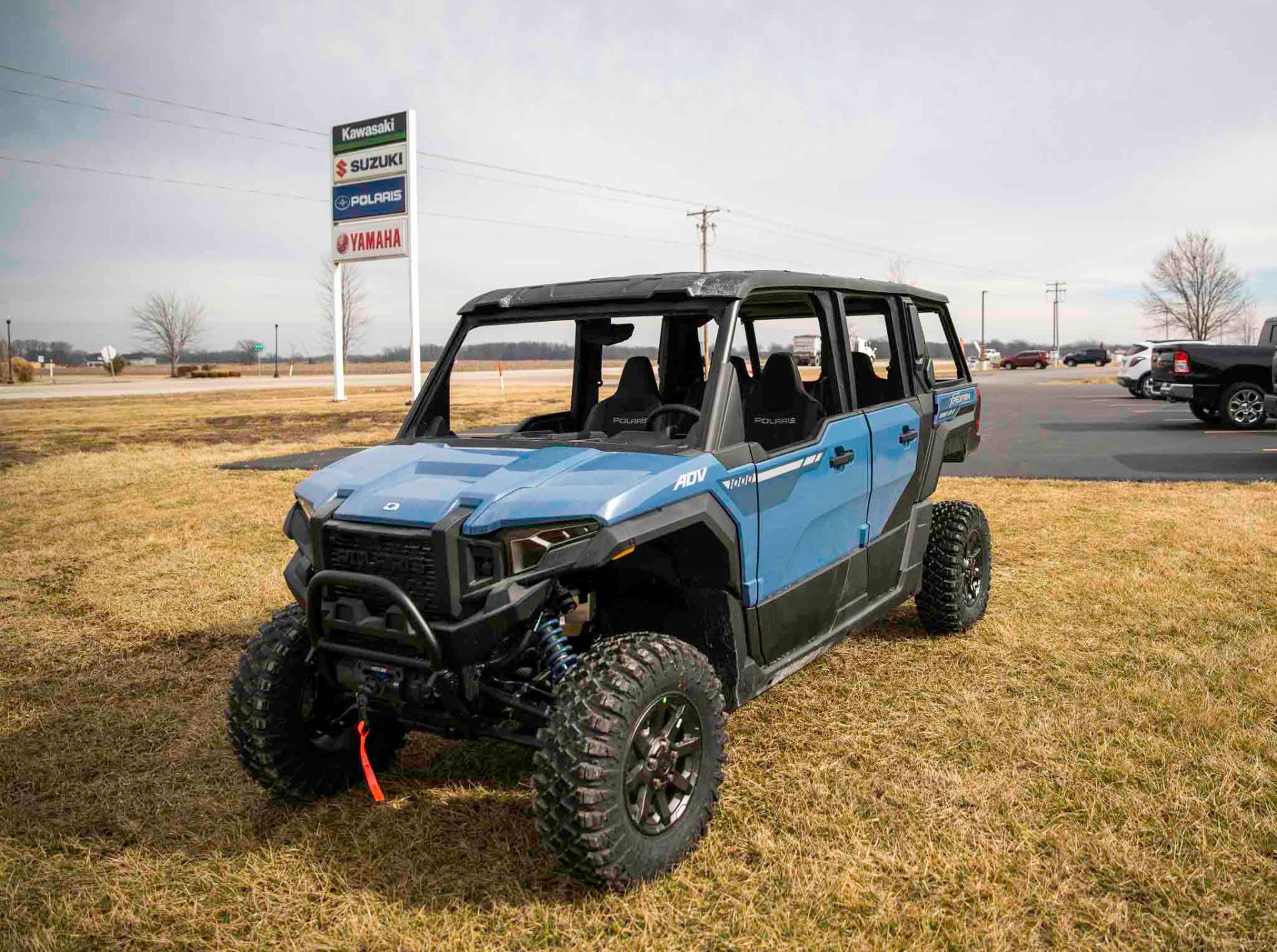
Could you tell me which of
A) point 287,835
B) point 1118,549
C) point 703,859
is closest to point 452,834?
point 287,835

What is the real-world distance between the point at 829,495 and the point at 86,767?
3.36 metres

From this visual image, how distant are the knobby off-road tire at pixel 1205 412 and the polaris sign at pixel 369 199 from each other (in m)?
18.3

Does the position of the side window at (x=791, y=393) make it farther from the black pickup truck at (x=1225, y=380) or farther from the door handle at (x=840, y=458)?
the black pickup truck at (x=1225, y=380)

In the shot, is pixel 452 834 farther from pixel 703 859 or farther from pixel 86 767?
pixel 86 767

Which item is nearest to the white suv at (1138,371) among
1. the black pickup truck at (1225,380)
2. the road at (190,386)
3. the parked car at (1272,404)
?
the black pickup truck at (1225,380)

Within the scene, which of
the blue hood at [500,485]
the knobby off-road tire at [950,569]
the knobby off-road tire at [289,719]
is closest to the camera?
the blue hood at [500,485]

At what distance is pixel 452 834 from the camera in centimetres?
343

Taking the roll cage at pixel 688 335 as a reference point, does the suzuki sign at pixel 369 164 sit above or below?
above

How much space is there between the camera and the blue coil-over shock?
3.16 metres

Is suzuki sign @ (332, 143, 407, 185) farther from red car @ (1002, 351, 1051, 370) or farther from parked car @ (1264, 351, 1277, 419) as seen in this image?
red car @ (1002, 351, 1051, 370)

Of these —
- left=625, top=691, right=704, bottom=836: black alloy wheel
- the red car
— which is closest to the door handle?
left=625, top=691, right=704, bottom=836: black alloy wheel

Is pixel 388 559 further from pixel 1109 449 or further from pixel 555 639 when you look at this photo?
pixel 1109 449

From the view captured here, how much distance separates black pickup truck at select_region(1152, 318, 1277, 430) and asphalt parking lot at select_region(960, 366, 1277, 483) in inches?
11.7

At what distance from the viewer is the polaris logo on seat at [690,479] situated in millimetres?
3197
